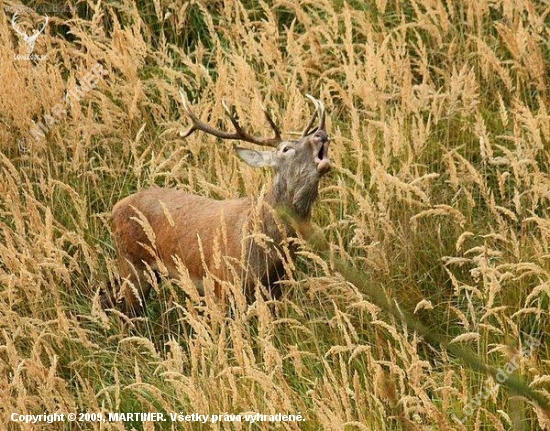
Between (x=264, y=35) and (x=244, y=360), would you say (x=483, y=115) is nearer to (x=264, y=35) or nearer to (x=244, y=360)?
(x=264, y=35)

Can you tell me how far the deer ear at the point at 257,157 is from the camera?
5902 millimetres

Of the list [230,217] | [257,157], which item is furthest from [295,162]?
[230,217]

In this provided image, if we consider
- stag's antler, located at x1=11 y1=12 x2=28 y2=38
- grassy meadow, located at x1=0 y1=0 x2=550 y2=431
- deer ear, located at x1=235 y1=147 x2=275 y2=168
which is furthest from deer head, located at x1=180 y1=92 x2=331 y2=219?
stag's antler, located at x1=11 y1=12 x2=28 y2=38

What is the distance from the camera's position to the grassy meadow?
4.41 m

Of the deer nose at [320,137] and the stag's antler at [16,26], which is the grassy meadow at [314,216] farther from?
the deer nose at [320,137]

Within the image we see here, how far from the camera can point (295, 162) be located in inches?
226

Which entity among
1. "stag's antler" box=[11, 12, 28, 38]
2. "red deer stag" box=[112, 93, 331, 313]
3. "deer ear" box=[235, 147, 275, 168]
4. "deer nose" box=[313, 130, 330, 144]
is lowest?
"red deer stag" box=[112, 93, 331, 313]

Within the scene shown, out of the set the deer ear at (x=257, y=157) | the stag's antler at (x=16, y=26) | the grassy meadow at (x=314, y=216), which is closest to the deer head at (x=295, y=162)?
the deer ear at (x=257, y=157)

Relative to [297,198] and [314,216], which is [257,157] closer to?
[297,198]

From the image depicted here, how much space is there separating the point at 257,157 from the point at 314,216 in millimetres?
552

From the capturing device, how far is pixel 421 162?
6488 millimetres

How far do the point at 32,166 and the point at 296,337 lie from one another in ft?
9.41

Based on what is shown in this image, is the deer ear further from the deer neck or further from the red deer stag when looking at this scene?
the deer neck

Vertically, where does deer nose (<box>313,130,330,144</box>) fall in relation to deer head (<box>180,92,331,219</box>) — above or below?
above
